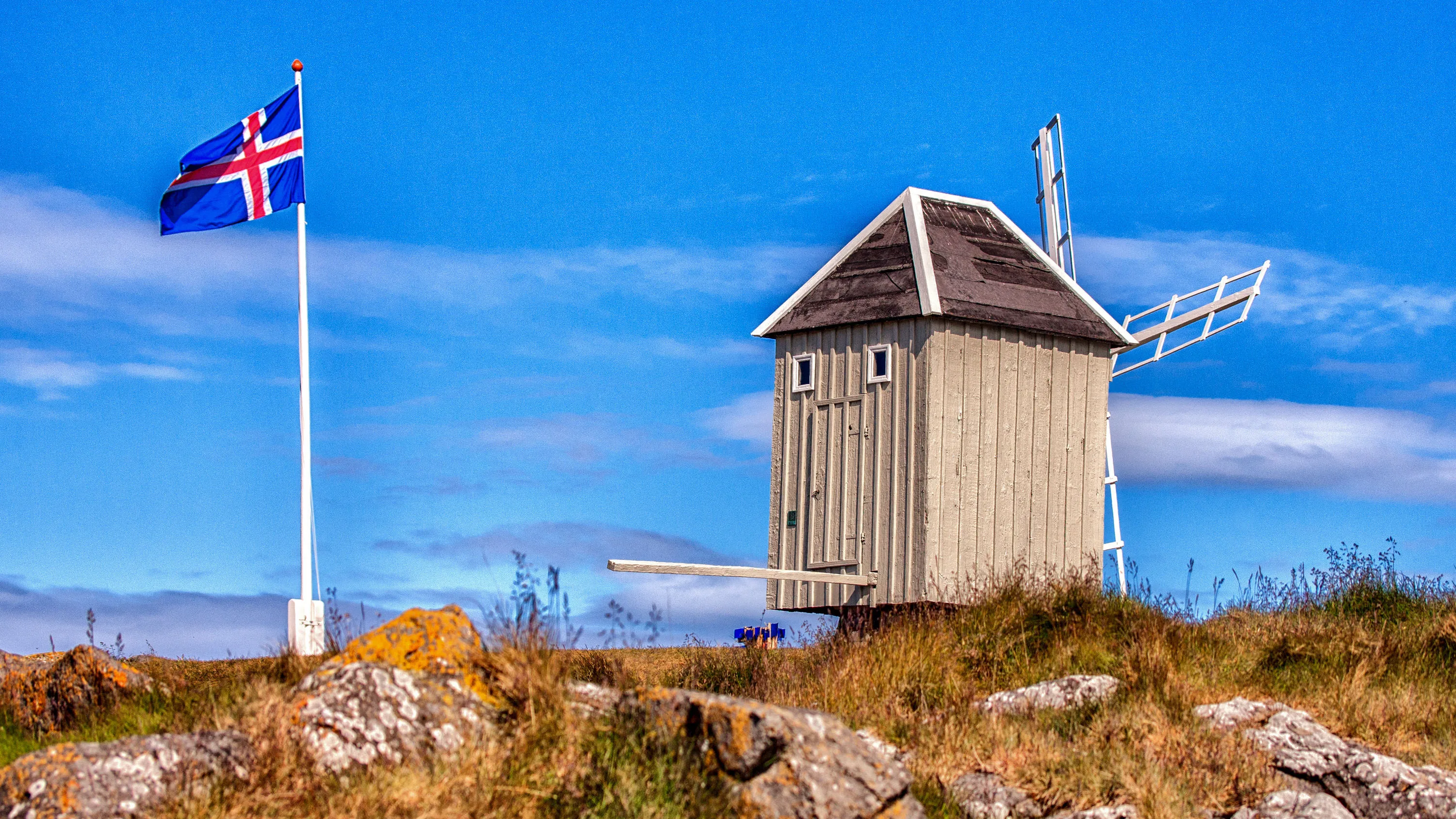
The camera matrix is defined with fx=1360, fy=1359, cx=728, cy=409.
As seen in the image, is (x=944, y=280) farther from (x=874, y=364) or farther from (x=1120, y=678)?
(x=1120, y=678)

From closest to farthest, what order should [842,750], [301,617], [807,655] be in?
[842,750], [301,617], [807,655]

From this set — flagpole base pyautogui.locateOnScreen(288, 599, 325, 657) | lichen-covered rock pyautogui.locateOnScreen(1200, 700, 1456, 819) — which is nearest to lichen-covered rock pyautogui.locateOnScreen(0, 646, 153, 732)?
flagpole base pyautogui.locateOnScreen(288, 599, 325, 657)

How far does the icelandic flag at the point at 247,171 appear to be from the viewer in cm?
1376

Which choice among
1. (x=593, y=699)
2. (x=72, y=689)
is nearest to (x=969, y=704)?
(x=593, y=699)

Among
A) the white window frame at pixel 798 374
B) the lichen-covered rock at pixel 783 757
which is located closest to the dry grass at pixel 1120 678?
the lichen-covered rock at pixel 783 757

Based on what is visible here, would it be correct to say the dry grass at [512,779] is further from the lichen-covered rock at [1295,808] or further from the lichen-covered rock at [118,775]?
the lichen-covered rock at [1295,808]

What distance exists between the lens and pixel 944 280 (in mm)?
14609

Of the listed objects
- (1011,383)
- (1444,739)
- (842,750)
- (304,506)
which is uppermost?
(1011,383)

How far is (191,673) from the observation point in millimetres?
12344

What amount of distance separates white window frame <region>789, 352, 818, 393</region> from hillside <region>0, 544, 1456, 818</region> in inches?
115

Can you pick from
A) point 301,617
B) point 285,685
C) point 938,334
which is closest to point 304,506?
point 301,617

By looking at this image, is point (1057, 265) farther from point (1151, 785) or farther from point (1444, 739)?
point (1151, 785)

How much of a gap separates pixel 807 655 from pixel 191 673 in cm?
572

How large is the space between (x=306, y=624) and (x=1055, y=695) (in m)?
6.37
